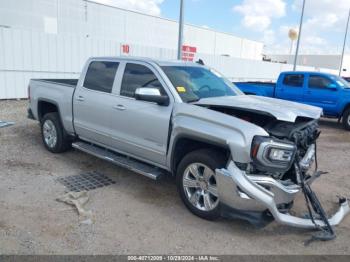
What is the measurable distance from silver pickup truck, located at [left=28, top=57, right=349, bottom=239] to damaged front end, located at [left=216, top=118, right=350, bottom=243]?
1cm

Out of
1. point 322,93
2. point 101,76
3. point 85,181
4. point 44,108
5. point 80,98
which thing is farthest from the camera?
point 322,93

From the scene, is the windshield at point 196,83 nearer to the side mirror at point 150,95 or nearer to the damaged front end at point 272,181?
the side mirror at point 150,95

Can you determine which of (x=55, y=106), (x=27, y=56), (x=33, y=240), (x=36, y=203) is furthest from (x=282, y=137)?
(x=27, y=56)

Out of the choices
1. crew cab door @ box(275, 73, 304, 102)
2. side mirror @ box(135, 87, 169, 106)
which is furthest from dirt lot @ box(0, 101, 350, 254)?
crew cab door @ box(275, 73, 304, 102)

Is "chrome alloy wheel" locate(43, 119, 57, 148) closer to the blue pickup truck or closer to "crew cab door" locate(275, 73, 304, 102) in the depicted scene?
the blue pickup truck

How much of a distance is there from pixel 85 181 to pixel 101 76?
1.69 meters

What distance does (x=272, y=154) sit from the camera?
3383 millimetres

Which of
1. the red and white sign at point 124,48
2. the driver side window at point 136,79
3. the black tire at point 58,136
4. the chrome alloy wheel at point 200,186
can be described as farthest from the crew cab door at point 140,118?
the red and white sign at point 124,48

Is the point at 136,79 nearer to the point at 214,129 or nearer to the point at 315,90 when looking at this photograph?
the point at 214,129

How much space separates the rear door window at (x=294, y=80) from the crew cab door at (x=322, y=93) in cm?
28

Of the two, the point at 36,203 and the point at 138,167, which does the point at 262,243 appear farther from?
the point at 36,203

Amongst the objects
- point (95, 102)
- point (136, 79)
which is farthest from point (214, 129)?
point (95, 102)

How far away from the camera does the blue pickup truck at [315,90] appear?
10.8 metres

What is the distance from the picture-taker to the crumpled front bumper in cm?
334
